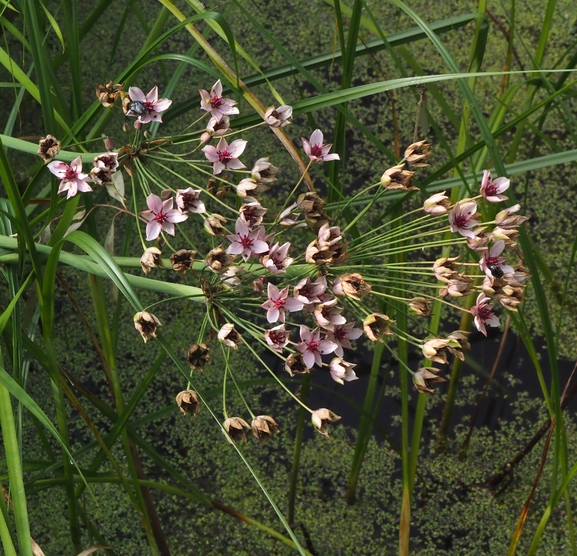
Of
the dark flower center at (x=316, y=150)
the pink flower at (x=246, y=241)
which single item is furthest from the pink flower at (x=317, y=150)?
the pink flower at (x=246, y=241)

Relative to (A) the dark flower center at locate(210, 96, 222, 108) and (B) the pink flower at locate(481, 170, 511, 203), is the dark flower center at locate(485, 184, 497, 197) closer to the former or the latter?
(B) the pink flower at locate(481, 170, 511, 203)

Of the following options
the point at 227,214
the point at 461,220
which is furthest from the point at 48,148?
the point at 227,214

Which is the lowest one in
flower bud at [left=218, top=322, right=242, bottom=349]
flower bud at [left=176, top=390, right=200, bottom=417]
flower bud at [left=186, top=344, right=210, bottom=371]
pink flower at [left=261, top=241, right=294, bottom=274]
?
flower bud at [left=176, top=390, right=200, bottom=417]

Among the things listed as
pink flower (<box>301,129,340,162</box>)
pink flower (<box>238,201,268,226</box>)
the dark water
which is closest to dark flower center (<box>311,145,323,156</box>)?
pink flower (<box>301,129,340,162</box>)

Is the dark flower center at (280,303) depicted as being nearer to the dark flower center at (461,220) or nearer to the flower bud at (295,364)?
the flower bud at (295,364)

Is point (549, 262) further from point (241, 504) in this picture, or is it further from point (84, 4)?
point (84, 4)

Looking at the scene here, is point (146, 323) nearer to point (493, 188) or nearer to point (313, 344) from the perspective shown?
point (313, 344)

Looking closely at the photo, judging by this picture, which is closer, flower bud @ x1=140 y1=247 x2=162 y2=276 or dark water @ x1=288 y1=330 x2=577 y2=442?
flower bud @ x1=140 y1=247 x2=162 y2=276

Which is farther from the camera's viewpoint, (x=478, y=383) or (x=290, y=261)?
(x=478, y=383)
